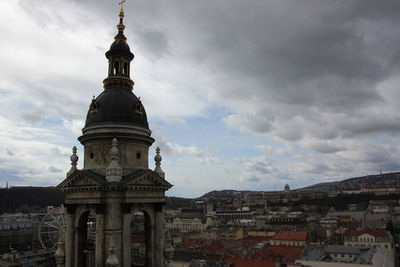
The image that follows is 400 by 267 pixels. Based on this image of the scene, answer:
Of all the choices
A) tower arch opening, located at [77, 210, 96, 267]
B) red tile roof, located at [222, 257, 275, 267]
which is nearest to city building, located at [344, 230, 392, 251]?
red tile roof, located at [222, 257, 275, 267]

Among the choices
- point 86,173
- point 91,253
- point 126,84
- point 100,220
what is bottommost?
point 91,253

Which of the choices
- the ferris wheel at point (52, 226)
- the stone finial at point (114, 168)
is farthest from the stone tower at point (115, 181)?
the ferris wheel at point (52, 226)

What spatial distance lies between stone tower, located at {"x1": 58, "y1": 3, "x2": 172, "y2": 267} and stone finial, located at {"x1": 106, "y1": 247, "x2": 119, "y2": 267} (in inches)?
3.6

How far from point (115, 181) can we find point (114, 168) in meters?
0.69

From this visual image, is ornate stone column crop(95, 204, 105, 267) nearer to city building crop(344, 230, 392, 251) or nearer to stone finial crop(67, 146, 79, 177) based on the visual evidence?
stone finial crop(67, 146, 79, 177)

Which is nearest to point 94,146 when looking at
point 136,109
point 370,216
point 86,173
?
point 86,173

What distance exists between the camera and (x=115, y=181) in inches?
767

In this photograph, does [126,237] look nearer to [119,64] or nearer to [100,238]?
[100,238]

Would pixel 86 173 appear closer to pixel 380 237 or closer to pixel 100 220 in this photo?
pixel 100 220

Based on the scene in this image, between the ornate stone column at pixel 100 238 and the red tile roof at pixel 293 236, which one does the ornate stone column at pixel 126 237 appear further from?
the red tile roof at pixel 293 236

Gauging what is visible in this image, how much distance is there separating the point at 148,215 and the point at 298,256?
241ft

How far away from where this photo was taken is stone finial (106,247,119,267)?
18359 millimetres

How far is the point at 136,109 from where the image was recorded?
71.6ft

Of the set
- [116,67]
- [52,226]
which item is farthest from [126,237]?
[52,226]
